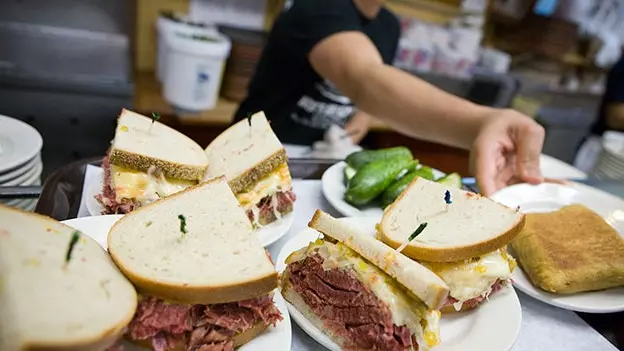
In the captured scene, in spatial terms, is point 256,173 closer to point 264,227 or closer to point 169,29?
point 264,227

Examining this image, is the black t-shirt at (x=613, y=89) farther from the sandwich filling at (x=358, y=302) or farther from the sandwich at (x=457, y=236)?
the sandwich filling at (x=358, y=302)

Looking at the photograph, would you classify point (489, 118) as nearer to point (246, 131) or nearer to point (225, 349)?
point (246, 131)

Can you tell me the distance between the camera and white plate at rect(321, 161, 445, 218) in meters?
1.56

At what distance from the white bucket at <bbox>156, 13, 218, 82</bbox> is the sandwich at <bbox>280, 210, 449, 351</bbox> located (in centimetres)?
252

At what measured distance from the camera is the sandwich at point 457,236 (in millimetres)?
1137

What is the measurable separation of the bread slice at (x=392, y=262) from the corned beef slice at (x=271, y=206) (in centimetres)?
28

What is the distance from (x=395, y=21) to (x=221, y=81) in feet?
4.49

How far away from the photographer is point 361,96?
2.28 meters

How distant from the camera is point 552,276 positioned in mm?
1320

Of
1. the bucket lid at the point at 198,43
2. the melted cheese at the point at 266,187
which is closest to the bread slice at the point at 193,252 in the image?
the melted cheese at the point at 266,187

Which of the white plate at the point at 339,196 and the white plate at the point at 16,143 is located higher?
the white plate at the point at 16,143

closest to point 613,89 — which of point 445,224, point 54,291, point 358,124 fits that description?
point 358,124

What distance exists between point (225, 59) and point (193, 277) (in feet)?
9.43

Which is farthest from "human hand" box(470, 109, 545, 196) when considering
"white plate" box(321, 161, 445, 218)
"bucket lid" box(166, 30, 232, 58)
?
"bucket lid" box(166, 30, 232, 58)
